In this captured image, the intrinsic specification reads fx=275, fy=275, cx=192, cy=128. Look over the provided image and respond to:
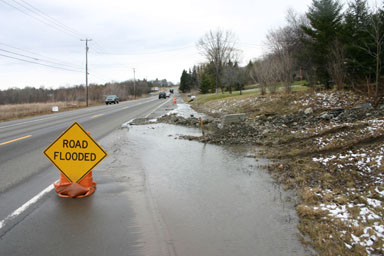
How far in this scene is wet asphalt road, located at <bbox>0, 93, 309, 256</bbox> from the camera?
11.0ft

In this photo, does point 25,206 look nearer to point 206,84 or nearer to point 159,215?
point 159,215

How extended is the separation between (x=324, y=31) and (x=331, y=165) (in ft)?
47.2

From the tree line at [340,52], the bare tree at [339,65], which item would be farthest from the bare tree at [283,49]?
the bare tree at [339,65]

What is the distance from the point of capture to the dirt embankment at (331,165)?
11.7ft

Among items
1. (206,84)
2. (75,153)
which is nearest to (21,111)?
(75,153)

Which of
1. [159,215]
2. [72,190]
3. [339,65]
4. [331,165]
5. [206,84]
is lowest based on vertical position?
[159,215]

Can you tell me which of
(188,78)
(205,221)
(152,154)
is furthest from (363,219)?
(188,78)

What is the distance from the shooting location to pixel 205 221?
4.06 meters

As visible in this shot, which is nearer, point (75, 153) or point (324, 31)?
point (75, 153)

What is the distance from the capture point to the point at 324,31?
17.7 m

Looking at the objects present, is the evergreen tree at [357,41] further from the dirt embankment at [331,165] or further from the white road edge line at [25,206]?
the white road edge line at [25,206]

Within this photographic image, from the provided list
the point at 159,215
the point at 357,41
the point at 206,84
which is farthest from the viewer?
the point at 206,84

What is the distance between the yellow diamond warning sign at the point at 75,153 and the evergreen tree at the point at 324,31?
16.6m

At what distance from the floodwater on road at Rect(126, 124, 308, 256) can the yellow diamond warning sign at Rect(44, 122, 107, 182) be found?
1.25m
